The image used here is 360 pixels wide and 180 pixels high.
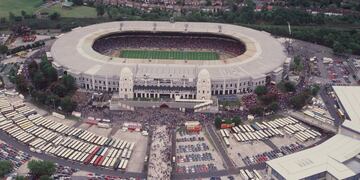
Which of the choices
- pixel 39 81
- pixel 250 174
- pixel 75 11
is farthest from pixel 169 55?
pixel 250 174

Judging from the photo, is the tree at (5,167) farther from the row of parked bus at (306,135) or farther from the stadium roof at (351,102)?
the stadium roof at (351,102)

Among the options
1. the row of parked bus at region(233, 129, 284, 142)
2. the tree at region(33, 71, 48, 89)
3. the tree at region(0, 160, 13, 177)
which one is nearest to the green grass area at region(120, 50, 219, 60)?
the tree at region(33, 71, 48, 89)

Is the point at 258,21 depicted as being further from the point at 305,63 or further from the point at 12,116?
the point at 12,116

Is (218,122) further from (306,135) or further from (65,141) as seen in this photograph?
(65,141)

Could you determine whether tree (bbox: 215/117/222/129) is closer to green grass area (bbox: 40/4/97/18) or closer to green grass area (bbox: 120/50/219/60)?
green grass area (bbox: 120/50/219/60)

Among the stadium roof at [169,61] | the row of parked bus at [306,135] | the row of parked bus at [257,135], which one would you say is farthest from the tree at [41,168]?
the row of parked bus at [306,135]

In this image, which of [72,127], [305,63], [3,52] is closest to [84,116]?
[72,127]
